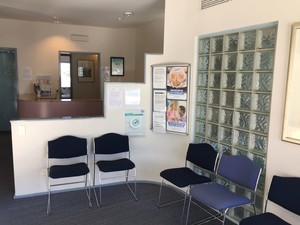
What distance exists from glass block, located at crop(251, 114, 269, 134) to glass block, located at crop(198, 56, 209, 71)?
899 mm

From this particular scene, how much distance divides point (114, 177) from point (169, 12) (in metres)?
2.44

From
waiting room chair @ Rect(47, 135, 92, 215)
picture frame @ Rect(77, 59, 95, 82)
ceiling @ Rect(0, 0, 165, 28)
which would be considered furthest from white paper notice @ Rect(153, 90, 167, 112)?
picture frame @ Rect(77, 59, 95, 82)

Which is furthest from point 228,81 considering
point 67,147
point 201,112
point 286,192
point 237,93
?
point 67,147

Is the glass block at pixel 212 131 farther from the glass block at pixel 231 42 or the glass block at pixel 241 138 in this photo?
the glass block at pixel 231 42

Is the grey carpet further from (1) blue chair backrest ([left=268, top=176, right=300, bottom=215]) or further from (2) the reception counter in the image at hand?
(2) the reception counter

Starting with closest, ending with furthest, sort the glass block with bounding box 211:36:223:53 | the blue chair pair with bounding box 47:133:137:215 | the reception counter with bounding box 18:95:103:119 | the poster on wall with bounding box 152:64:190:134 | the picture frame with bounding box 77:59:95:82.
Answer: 1. the glass block with bounding box 211:36:223:53
2. the blue chair pair with bounding box 47:133:137:215
3. the poster on wall with bounding box 152:64:190:134
4. the reception counter with bounding box 18:95:103:119
5. the picture frame with bounding box 77:59:95:82

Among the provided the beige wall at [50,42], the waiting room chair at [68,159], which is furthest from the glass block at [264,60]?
the beige wall at [50,42]

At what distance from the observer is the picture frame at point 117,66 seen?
725 centimetres

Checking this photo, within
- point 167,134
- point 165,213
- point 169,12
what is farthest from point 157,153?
point 169,12

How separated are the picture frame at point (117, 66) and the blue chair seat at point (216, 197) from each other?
505 cm

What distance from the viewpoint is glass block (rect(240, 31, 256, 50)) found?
8.79 feet

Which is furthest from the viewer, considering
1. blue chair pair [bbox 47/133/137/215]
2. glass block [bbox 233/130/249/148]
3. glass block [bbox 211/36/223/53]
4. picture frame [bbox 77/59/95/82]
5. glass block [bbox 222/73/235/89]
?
picture frame [bbox 77/59/95/82]

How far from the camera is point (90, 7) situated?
4.96m

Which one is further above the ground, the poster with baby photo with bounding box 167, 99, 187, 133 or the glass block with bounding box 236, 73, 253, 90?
the glass block with bounding box 236, 73, 253, 90
